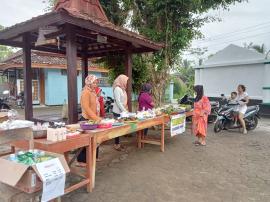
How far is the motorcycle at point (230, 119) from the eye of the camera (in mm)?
8350

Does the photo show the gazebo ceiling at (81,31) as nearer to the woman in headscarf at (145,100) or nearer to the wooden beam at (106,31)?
the wooden beam at (106,31)

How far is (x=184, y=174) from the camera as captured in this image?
14.9 ft

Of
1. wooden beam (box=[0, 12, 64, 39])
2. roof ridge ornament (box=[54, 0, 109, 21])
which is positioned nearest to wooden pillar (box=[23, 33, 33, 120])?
wooden beam (box=[0, 12, 64, 39])

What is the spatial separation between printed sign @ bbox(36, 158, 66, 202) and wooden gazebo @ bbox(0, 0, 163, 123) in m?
2.43

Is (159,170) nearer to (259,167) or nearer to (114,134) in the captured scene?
(114,134)

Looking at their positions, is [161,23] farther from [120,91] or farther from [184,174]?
[184,174]

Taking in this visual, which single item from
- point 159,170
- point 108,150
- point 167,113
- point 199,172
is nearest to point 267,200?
point 199,172

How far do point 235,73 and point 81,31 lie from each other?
11233 mm

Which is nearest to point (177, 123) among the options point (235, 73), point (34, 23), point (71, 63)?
point (71, 63)

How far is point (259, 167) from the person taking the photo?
16.4 feet

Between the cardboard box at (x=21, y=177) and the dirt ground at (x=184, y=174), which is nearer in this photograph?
the cardboard box at (x=21, y=177)

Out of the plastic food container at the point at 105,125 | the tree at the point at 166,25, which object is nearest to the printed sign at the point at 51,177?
the plastic food container at the point at 105,125

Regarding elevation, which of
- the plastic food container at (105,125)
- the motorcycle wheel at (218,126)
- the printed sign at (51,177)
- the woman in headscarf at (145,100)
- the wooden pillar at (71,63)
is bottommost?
the motorcycle wheel at (218,126)

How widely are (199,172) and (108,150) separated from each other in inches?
93.8
